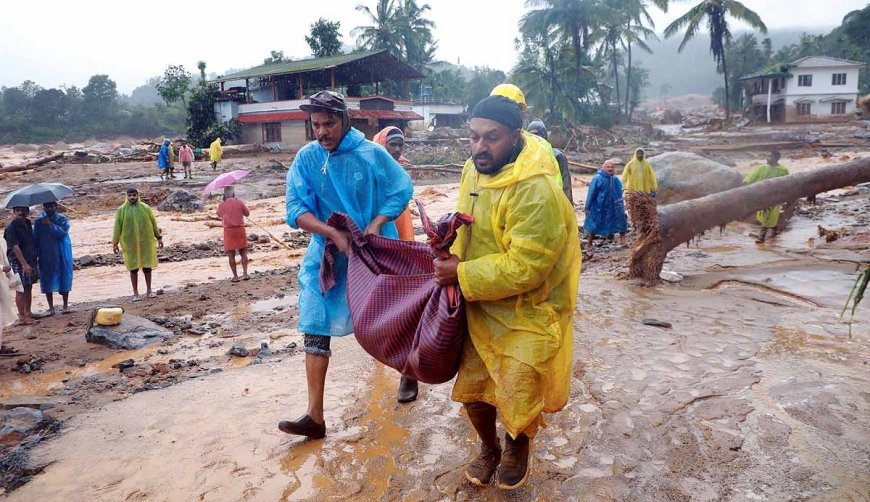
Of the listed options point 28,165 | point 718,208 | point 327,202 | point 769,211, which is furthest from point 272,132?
point 327,202

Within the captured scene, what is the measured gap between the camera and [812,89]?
38219 millimetres

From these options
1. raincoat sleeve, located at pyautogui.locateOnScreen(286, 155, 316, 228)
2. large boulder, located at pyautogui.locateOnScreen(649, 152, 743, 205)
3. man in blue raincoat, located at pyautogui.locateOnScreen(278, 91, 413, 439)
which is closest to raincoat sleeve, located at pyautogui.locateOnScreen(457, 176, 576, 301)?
man in blue raincoat, located at pyautogui.locateOnScreen(278, 91, 413, 439)

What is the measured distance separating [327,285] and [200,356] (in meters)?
2.76

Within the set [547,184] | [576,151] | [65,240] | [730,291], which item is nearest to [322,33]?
[576,151]

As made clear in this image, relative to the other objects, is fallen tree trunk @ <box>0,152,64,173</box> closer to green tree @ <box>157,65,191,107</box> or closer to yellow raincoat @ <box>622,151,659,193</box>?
green tree @ <box>157,65,191,107</box>

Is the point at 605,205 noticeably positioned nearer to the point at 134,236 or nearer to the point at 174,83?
the point at 134,236

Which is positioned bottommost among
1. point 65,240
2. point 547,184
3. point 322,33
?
point 65,240

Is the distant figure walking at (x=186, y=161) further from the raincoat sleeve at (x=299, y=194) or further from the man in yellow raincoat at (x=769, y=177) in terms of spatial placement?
the raincoat sleeve at (x=299, y=194)

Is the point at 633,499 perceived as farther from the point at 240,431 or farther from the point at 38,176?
the point at 38,176

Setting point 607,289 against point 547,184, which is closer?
point 547,184

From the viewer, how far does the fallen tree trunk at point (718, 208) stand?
21.7 ft

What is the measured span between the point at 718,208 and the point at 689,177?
5.31m

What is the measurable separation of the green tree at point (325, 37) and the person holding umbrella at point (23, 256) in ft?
105

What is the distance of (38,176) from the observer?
22938 mm
